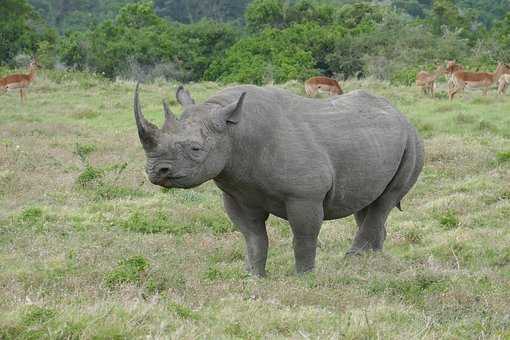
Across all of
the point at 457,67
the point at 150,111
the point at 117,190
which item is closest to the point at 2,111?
the point at 150,111

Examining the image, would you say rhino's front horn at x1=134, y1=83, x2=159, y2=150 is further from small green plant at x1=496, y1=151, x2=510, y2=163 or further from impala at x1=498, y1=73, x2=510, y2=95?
impala at x1=498, y1=73, x2=510, y2=95

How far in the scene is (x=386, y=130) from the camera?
303 inches

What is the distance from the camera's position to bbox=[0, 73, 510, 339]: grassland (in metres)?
4.96

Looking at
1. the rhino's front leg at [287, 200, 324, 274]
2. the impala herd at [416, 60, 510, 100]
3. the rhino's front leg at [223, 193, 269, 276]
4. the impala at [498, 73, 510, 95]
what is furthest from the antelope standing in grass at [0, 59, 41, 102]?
the rhino's front leg at [287, 200, 324, 274]

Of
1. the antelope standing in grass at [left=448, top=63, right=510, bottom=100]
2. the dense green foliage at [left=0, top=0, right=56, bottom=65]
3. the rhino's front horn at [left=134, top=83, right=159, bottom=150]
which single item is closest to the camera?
the rhino's front horn at [left=134, top=83, right=159, bottom=150]

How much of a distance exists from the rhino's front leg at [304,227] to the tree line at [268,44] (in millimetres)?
23497

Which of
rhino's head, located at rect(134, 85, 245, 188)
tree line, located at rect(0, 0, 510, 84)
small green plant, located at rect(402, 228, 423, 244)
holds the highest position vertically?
rhino's head, located at rect(134, 85, 245, 188)

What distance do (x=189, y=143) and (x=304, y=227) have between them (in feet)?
4.41

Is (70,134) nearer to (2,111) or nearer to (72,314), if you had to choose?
(2,111)

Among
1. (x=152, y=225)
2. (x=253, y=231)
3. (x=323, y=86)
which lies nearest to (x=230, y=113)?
(x=253, y=231)

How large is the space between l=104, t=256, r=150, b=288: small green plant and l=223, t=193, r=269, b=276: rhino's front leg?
1017mm

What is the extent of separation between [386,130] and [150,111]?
1311cm

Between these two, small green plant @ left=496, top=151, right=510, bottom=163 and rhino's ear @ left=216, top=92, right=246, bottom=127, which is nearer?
rhino's ear @ left=216, top=92, right=246, bottom=127

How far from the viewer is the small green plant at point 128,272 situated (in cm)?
623
